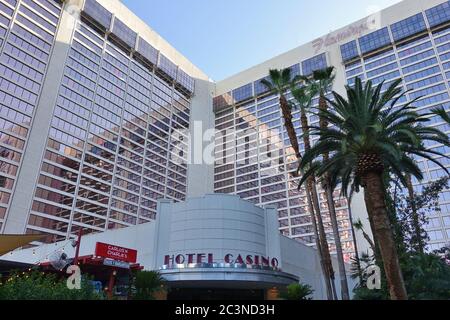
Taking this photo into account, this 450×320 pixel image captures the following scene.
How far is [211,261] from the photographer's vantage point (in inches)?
1464

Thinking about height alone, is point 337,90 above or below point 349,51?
below

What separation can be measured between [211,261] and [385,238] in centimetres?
2067

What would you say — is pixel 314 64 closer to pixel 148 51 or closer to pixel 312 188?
pixel 148 51

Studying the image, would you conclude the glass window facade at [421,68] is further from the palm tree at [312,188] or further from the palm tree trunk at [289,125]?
the palm tree trunk at [289,125]

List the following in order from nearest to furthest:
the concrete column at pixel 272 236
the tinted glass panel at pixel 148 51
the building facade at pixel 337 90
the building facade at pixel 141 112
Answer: the concrete column at pixel 272 236 < the building facade at pixel 141 112 < the building facade at pixel 337 90 < the tinted glass panel at pixel 148 51

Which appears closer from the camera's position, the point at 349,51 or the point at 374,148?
the point at 374,148

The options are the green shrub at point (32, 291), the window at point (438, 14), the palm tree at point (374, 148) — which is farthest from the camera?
the window at point (438, 14)

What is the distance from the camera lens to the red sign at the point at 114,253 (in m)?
32.2

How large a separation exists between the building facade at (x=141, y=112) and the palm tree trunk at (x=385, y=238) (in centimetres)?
6062

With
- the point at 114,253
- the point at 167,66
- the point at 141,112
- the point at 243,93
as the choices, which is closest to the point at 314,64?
the point at 243,93

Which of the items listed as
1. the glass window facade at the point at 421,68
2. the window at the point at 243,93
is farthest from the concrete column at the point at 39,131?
the glass window facade at the point at 421,68

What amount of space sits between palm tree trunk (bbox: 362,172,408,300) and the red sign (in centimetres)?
2224
